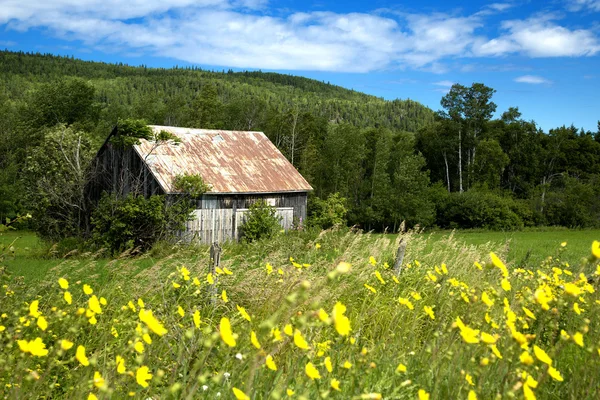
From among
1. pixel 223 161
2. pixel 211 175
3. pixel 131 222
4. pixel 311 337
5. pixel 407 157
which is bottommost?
pixel 131 222

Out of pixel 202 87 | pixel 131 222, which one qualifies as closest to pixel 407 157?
pixel 131 222

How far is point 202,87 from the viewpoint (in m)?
113

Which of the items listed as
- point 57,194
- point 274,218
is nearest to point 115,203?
point 57,194

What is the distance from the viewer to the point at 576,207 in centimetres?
3747

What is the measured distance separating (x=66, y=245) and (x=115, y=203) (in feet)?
7.83

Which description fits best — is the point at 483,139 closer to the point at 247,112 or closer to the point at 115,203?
the point at 247,112

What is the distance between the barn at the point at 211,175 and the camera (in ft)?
66.6

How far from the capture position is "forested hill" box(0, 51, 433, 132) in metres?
105

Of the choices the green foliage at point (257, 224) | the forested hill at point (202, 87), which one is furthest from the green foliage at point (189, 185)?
the forested hill at point (202, 87)

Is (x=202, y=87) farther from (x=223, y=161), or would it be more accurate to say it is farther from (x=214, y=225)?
(x=214, y=225)

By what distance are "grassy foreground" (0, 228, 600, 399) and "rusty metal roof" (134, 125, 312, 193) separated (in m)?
13.6

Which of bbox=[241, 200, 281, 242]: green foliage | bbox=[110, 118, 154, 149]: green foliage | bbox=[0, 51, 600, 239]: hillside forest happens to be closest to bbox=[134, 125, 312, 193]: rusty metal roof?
bbox=[110, 118, 154, 149]: green foliage

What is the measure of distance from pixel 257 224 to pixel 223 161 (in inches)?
138

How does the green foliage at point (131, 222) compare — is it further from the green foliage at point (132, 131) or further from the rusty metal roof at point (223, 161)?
the green foliage at point (132, 131)
